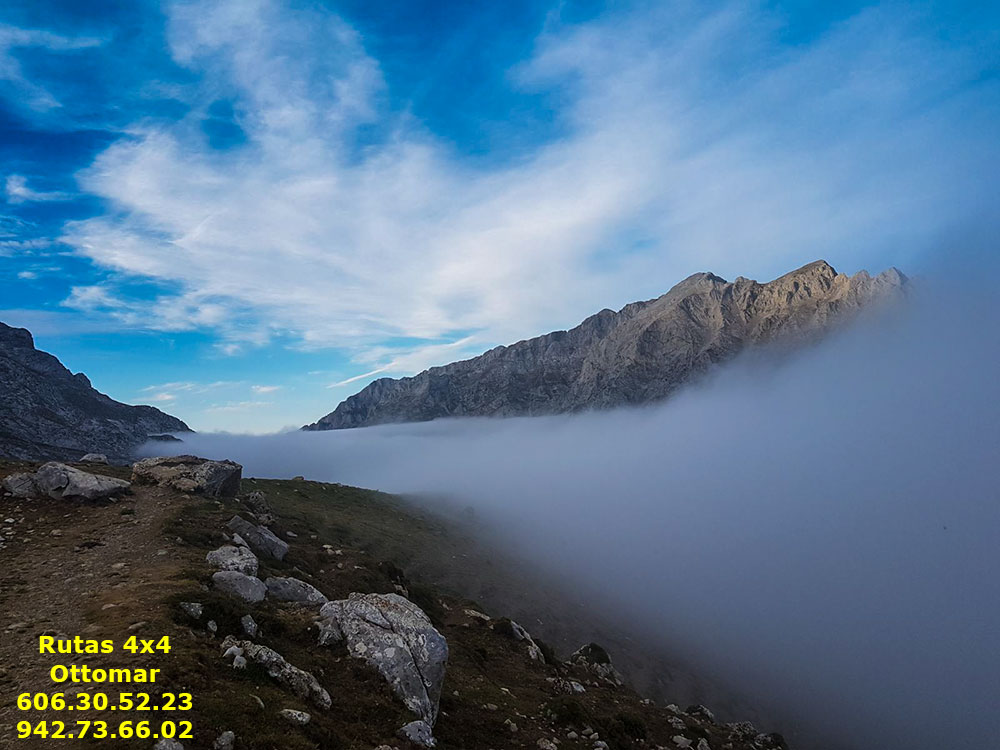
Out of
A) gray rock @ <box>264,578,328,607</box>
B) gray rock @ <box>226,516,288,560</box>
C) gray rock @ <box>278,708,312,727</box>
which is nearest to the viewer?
gray rock @ <box>278,708,312,727</box>

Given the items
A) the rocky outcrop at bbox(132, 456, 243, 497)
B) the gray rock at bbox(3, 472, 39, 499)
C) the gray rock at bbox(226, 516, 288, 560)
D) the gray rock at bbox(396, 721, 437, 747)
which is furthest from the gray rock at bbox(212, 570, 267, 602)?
the rocky outcrop at bbox(132, 456, 243, 497)

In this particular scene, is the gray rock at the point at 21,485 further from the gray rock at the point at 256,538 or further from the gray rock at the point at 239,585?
the gray rock at the point at 239,585

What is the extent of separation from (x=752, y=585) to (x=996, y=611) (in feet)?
318

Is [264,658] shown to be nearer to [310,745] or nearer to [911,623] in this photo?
[310,745]

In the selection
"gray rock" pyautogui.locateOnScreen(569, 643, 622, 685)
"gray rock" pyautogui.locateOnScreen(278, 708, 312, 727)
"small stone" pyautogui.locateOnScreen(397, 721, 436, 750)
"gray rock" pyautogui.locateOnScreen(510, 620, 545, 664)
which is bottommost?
"gray rock" pyautogui.locateOnScreen(569, 643, 622, 685)

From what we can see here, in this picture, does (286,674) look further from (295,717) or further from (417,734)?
(417,734)

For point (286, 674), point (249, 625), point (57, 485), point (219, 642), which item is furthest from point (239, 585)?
point (57, 485)

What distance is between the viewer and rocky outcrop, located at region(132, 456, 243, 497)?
48812 mm

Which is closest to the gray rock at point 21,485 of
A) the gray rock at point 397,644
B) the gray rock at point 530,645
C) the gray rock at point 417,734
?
the gray rock at point 397,644

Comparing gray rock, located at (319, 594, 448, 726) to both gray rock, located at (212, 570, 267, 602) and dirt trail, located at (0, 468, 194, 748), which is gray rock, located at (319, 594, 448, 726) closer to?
gray rock, located at (212, 570, 267, 602)

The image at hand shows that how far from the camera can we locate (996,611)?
188 m

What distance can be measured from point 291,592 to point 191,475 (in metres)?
29.0

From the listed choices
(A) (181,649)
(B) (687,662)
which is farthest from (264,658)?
(B) (687,662)

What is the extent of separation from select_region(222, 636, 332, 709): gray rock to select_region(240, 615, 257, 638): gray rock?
75.7 inches
